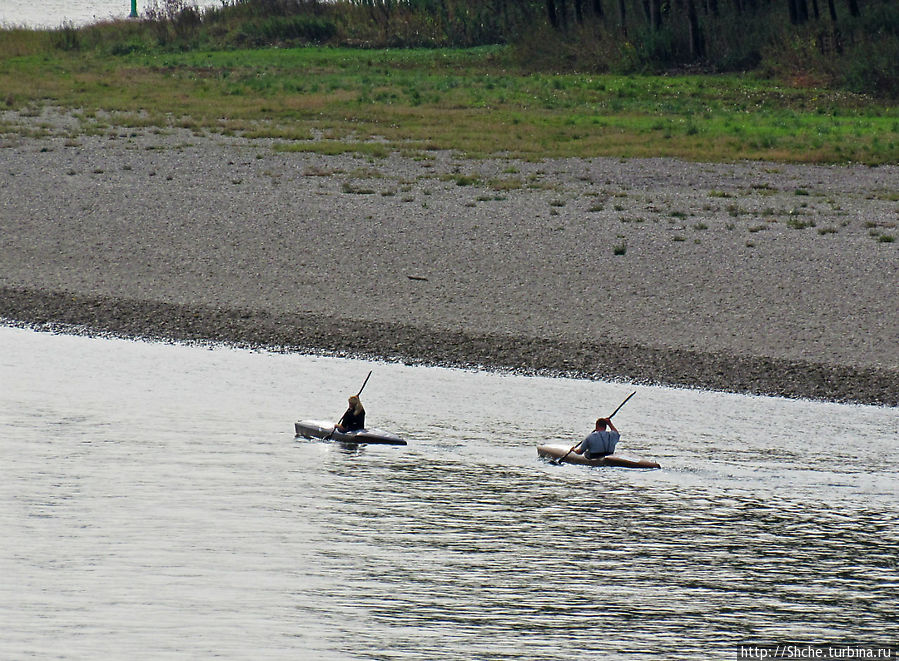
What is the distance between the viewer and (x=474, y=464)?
56.6 ft

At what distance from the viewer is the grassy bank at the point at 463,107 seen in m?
42.3

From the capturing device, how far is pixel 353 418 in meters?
17.7

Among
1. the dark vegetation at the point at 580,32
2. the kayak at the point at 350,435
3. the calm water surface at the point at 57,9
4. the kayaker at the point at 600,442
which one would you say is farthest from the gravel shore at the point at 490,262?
the calm water surface at the point at 57,9

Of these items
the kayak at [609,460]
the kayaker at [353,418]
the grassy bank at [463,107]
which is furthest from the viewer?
the grassy bank at [463,107]

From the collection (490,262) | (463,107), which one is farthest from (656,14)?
(490,262)

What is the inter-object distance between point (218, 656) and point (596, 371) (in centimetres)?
1011

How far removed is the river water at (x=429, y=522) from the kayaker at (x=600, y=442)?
287 millimetres

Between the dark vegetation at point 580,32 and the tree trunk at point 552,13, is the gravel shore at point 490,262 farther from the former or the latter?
the tree trunk at point 552,13

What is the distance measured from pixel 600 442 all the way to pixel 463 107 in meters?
37.1

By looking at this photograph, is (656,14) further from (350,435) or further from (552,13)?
(350,435)

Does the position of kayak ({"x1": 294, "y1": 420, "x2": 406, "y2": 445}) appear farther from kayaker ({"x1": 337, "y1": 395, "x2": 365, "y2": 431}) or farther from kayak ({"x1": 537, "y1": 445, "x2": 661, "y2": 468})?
kayak ({"x1": 537, "y1": 445, "x2": 661, "y2": 468})

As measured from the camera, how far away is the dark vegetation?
57781 mm

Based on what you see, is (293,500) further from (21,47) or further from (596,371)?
(21,47)

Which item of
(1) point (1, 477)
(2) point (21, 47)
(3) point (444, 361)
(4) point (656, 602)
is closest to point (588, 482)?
(4) point (656, 602)
